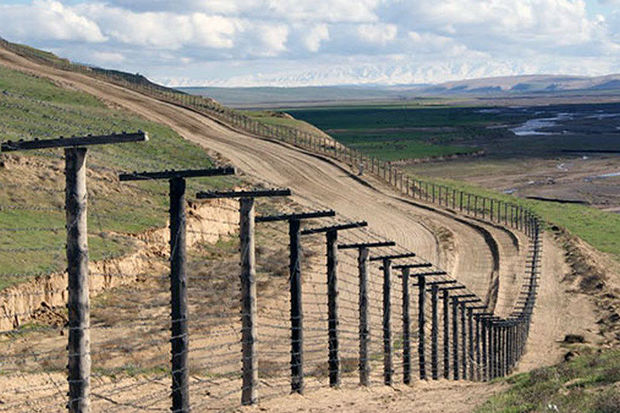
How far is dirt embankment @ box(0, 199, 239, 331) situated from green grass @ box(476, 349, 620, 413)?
6722 mm

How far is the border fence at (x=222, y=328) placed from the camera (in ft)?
46.8

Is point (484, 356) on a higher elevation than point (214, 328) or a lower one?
lower

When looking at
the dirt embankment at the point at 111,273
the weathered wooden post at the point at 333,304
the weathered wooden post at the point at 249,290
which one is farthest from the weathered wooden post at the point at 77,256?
the weathered wooden post at the point at 333,304

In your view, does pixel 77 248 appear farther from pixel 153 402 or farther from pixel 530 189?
pixel 530 189

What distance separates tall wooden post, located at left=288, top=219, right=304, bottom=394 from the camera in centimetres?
1877

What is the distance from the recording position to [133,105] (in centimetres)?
8269

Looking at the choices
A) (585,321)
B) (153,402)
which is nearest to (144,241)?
(585,321)

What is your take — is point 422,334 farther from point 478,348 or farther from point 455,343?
point 478,348

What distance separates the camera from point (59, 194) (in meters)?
43.6

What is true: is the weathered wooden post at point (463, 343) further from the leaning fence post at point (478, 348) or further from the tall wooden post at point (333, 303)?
the tall wooden post at point (333, 303)

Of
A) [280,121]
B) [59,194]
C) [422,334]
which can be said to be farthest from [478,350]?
[280,121]

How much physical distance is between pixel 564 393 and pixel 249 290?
226 inches

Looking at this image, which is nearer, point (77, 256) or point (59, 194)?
point (77, 256)

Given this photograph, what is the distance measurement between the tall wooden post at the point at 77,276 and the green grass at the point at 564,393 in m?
6.69
